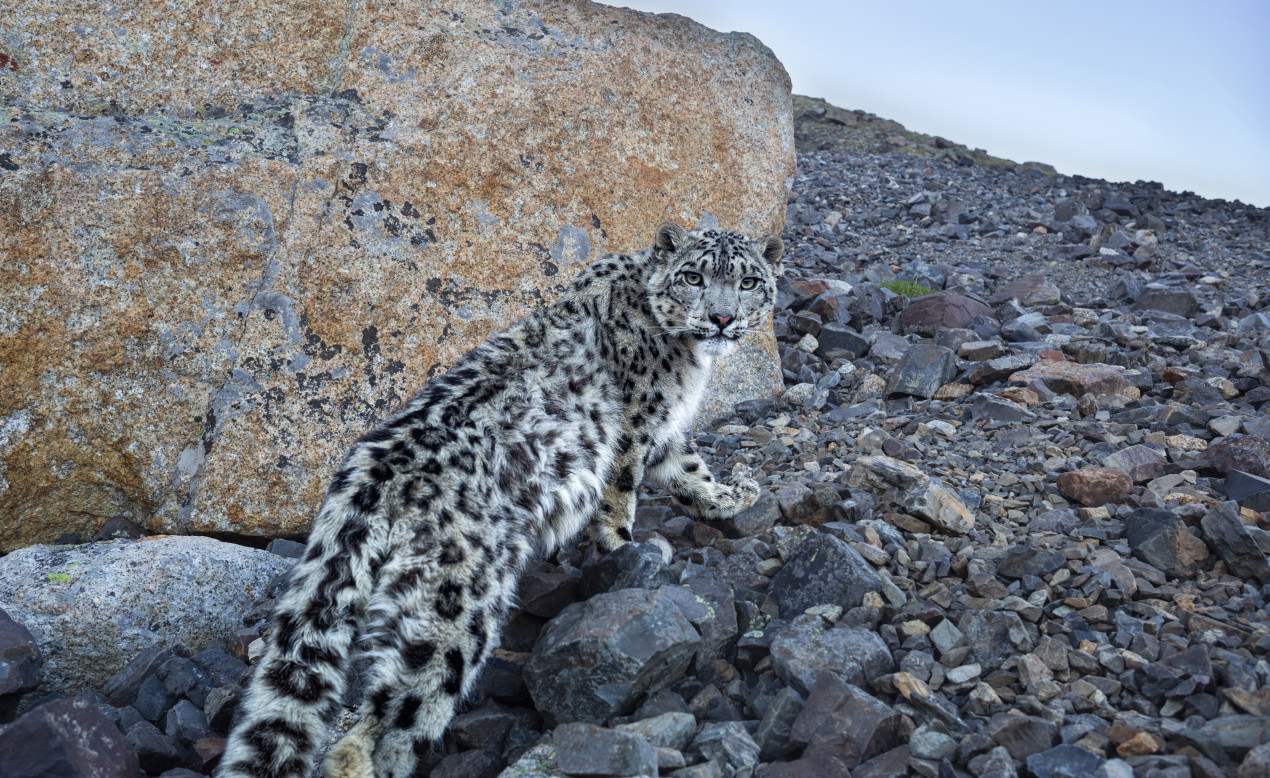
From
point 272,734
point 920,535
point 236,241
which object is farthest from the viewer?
point 236,241

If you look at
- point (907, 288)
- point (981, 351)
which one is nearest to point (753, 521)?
point (981, 351)

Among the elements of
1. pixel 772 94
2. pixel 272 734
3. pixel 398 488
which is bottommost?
pixel 272 734

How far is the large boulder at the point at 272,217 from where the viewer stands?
21.6 ft

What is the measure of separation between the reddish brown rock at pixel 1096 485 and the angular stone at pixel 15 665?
6461 mm

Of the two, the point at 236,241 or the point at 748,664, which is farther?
the point at 236,241

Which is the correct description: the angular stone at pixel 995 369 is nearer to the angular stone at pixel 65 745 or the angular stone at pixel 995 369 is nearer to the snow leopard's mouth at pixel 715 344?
the snow leopard's mouth at pixel 715 344

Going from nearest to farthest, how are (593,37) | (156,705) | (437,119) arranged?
(156,705) → (437,119) → (593,37)

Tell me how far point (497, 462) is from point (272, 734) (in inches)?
68.8

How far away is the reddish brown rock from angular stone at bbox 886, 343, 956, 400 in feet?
8.43

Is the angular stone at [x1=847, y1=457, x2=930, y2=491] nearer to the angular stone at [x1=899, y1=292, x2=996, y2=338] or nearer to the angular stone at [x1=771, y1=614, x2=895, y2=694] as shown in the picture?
the angular stone at [x1=771, y1=614, x2=895, y2=694]

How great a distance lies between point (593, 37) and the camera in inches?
342

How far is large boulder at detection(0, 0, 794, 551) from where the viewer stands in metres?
6.57

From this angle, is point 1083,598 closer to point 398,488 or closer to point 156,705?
point 398,488

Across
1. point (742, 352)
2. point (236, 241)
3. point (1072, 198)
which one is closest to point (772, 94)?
point (742, 352)
